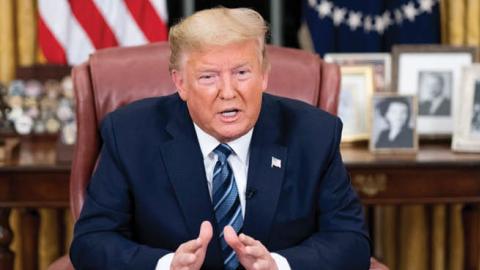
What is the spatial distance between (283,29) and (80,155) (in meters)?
1.85

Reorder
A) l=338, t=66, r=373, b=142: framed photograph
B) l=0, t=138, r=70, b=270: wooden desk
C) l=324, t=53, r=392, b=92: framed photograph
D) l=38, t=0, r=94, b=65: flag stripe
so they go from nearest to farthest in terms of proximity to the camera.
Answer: l=0, t=138, r=70, b=270: wooden desk, l=338, t=66, r=373, b=142: framed photograph, l=324, t=53, r=392, b=92: framed photograph, l=38, t=0, r=94, b=65: flag stripe

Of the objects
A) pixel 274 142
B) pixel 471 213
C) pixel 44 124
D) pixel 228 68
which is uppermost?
pixel 228 68

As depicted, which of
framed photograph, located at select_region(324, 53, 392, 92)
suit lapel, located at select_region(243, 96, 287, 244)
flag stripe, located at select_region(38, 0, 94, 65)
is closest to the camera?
suit lapel, located at select_region(243, 96, 287, 244)

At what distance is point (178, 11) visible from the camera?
455cm

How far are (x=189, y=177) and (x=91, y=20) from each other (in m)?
1.95

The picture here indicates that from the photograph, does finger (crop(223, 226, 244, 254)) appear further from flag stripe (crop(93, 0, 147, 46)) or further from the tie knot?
flag stripe (crop(93, 0, 147, 46))

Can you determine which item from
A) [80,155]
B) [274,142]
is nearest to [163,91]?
[80,155]

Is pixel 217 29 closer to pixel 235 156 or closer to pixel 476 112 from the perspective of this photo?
pixel 235 156

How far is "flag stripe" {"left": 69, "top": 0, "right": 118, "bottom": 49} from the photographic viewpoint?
433 centimetres

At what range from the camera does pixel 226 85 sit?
2.40 meters

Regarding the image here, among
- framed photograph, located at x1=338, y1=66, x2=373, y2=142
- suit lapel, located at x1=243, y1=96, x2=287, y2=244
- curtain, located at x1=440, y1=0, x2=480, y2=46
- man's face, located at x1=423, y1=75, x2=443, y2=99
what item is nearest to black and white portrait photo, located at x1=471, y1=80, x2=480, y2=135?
man's face, located at x1=423, y1=75, x2=443, y2=99

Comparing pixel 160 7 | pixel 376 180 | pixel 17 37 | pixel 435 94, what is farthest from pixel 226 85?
pixel 17 37

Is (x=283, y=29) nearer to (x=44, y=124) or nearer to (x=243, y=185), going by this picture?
(x=44, y=124)

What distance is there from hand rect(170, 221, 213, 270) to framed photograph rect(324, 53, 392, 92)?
6.37 ft
